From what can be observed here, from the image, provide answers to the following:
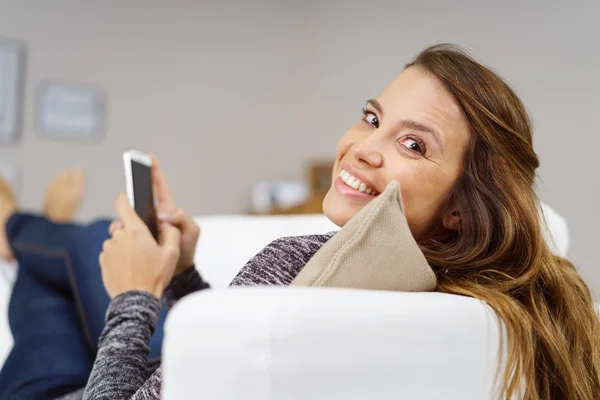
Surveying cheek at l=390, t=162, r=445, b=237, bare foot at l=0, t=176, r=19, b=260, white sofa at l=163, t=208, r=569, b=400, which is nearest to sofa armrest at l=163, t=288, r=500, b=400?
white sofa at l=163, t=208, r=569, b=400

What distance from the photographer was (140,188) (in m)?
1.20

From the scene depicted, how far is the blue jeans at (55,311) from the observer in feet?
3.88

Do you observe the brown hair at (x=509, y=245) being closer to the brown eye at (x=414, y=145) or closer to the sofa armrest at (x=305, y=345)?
the brown eye at (x=414, y=145)

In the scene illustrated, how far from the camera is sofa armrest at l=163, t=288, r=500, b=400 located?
1.66 ft

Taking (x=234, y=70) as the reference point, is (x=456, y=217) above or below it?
above

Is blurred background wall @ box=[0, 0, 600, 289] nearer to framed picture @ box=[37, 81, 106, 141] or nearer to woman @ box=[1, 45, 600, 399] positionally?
framed picture @ box=[37, 81, 106, 141]

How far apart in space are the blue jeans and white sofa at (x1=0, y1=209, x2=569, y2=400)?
0.65 m

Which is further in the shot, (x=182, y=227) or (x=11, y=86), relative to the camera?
(x=11, y=86)

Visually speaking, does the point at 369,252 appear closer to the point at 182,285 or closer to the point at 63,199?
the point at 182,285

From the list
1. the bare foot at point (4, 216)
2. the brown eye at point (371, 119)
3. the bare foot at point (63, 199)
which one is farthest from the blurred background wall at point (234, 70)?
the brown eye at point (371, 119)

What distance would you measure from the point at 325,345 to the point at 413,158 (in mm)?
436

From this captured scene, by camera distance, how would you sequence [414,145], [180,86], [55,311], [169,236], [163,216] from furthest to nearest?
1. [180,86]
2. [55,311]
3. [163,216]
4. [169,236]
5. [414,145]

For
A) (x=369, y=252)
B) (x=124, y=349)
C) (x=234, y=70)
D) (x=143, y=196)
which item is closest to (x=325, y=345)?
(x=369, y=252)

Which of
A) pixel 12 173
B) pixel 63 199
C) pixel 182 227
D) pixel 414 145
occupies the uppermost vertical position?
pixel 414 145
